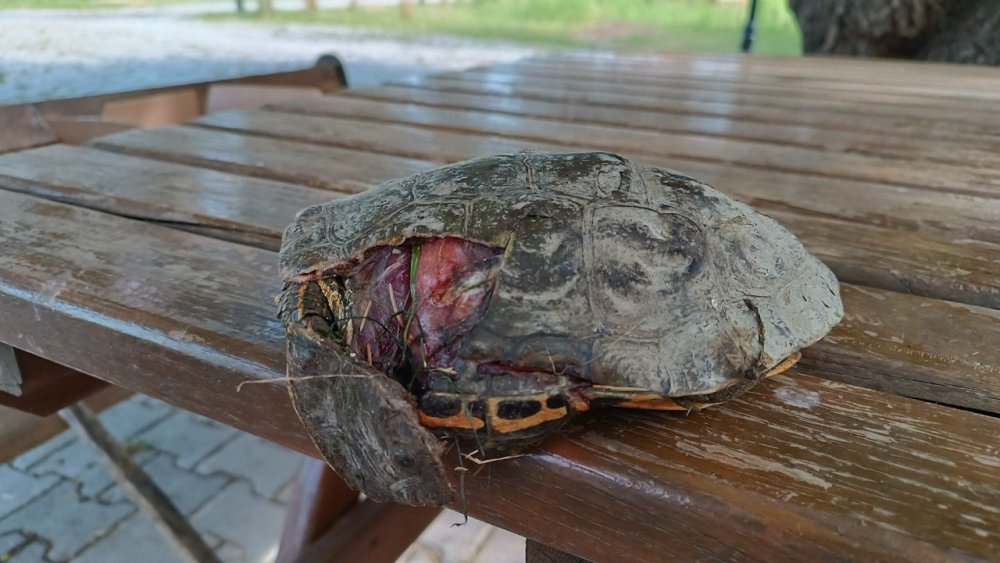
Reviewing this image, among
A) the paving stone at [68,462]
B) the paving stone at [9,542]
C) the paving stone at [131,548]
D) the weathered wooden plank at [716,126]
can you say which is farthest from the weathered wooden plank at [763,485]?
the paving stone at [68,462]

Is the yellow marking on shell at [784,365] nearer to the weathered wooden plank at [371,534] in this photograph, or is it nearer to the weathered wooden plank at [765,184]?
the weathered wooden plank at [765,184]

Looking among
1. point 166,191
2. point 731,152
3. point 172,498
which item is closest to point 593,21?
point 731,152

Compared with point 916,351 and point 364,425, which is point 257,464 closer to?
point 364,425

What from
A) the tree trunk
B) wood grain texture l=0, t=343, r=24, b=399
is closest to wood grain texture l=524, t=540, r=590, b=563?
wood grain texture l=0, t=343, r=24, b=399

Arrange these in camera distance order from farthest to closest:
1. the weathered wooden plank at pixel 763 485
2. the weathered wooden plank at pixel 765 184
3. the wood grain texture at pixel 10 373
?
1. the weathered wooden plank at pixel 765 184
2. the wood grain texture at pixel 10 373
3. the weathered wooden plank at pixel 763 485

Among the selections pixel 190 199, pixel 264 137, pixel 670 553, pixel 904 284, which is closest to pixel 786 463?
pixel 670 553
